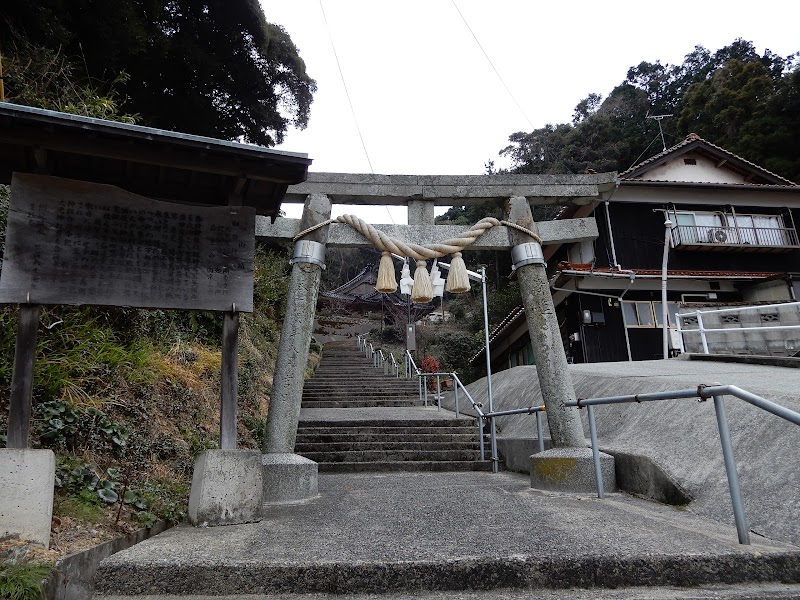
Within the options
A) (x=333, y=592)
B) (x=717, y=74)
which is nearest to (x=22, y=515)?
(x=333, y=592)

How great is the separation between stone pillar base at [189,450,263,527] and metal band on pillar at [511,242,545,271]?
11.7ft

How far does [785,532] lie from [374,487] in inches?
153

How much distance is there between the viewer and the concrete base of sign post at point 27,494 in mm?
2686

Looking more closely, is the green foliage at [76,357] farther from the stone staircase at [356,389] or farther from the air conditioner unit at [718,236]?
the air conditioner unit at [718,236]

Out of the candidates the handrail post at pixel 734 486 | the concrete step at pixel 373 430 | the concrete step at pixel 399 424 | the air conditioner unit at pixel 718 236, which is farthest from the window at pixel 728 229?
the handrail post at pixel 734 486

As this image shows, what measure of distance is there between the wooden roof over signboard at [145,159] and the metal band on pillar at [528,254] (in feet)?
8.92

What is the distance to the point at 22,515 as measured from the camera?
8.91 ft

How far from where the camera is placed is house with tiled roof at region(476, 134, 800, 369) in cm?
1584

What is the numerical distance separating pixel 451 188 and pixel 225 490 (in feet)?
13.4

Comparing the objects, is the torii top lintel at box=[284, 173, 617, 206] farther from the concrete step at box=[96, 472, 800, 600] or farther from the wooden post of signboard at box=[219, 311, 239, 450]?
the concrete step at box=[96, 472, 800, 600]

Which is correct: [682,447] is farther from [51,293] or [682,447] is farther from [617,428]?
[51,293]

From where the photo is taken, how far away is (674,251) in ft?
54.5

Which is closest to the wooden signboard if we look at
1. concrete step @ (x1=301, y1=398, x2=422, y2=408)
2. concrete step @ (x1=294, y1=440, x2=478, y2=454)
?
concrete step @ (x1=294, y1=440, x2=478, y2=454)

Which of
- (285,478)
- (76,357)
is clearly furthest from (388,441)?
(76,357)
